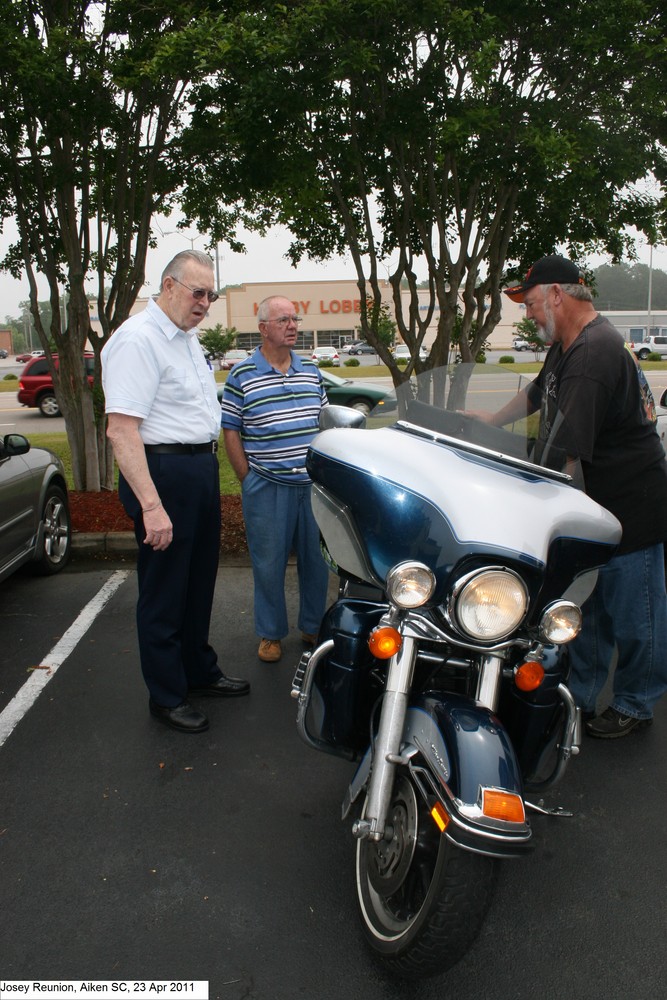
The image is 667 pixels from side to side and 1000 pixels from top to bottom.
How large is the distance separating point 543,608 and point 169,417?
6.03ft

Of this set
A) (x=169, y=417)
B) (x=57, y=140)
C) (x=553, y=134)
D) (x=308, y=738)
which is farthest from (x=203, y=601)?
(x=57, y=140)

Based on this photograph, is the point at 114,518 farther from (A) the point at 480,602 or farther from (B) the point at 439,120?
(A) the point at 480,602

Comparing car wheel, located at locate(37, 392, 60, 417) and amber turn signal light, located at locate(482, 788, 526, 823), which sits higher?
amber turn signal light, located at locate(482, 788, 526, 823)

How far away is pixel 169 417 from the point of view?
3.45 m

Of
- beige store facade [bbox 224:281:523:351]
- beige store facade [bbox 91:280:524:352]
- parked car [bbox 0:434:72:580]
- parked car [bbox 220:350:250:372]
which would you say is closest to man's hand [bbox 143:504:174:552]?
parked car [bbox 0:434:72:580]

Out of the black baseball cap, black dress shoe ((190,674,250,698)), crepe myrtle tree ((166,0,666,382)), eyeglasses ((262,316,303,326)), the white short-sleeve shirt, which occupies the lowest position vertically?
black dress shoe ((190,674,250,698))

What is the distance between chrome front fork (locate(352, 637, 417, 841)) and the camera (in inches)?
85.0

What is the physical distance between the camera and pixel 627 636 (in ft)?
11.5

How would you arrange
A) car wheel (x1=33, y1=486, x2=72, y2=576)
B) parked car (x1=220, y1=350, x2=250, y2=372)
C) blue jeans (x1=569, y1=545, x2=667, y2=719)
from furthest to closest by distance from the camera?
parked car (x1=220, y1=350, x2=250, y2=372), car wheel (x1=33, y1=486, x2=72, y2=576), blue jeans (x1=569, y1=545, x2=667, y2=719)

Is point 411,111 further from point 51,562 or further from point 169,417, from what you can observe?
point 51,562

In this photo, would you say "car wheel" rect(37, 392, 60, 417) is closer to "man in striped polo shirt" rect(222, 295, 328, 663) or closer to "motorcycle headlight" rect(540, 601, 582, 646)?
"man in striped polo shirt" rect(222, 295, 328, 663)

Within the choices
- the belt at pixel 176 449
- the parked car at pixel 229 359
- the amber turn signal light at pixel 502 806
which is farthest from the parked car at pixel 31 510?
the parked car at pixel 229 359

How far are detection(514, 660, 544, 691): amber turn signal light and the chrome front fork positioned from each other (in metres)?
0.30

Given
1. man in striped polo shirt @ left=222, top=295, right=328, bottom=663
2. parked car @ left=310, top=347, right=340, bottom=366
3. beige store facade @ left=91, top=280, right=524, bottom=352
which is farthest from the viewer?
beige store facade @ left=91, top=280, right=524, bottom=352
